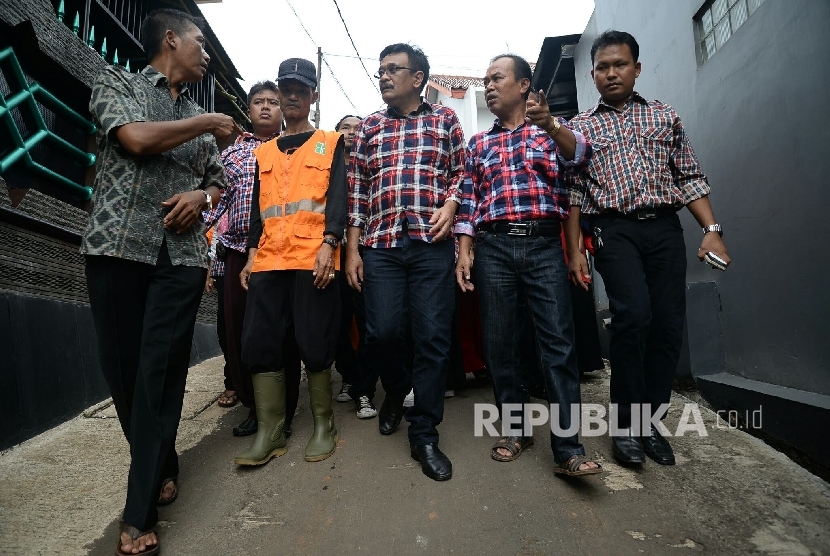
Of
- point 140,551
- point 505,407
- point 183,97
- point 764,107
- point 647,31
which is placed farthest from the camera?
point 647,31

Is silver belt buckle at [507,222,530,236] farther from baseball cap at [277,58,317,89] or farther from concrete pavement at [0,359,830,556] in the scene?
baseball cap at [277,58,317,89]

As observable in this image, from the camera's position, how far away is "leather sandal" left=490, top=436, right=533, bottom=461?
2.40 metres

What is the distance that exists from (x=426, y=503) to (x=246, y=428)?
56.0 inches

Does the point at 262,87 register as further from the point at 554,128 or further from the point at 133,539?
the point at 133,539

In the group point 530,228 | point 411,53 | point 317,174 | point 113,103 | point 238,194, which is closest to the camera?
point 113,103

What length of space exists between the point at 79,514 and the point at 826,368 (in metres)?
3.49

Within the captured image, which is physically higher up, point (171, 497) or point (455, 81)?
point (455, 81)

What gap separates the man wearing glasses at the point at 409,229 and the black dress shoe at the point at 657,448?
102 cm

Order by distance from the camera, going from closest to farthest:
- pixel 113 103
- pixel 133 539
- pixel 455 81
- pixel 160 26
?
pixel 133 539 → pixel 113 103 → pixel 160 26 → pixel 455 81

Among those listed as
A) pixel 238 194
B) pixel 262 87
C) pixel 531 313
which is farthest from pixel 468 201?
pixel 262 87

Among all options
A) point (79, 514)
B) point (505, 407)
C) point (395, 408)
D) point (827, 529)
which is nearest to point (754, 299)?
point (827, 529)

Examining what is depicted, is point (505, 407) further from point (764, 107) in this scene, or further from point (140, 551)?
point (764, 107)

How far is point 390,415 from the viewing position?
9.31 ft

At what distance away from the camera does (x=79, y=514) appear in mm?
2014
